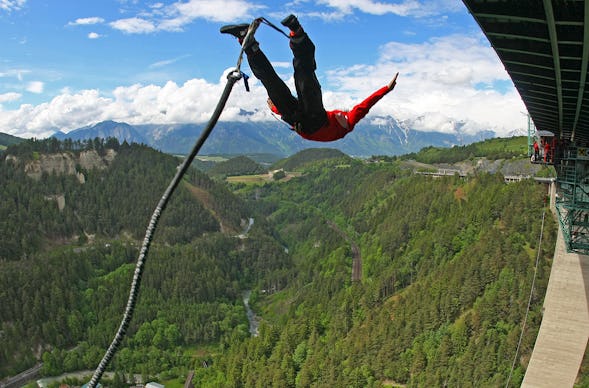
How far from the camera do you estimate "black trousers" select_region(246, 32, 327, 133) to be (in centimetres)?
527

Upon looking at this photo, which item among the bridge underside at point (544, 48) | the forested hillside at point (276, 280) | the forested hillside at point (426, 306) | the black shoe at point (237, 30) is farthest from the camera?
the forested hillside at point (276, 280)

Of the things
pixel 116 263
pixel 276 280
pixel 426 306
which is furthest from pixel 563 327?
pixel 116 263

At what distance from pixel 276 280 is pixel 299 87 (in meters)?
103

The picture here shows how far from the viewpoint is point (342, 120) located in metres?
6.09

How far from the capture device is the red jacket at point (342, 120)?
6.10m

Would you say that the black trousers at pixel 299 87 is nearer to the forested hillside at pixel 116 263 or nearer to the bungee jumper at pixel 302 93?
the bungee jumper at pixel 302 93

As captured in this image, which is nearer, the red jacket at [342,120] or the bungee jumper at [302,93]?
the bungee jumper at [302,93]

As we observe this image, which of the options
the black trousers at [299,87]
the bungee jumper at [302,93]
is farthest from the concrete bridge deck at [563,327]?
the black trousers at [299,87]

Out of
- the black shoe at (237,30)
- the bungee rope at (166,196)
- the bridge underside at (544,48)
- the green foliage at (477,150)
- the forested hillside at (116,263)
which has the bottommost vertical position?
the forested hillside at (116,263)

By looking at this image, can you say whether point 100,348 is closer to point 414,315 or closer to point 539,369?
point 414,315

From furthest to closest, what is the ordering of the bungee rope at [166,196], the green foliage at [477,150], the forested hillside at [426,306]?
1. the green foliage at [477,150]
2. the forested hillside at [426,306]
3. the bungee rope at [166,196]

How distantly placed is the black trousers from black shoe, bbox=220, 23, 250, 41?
0.66 feet

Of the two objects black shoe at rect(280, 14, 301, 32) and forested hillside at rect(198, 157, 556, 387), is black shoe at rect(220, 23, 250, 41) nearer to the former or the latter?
black shoe at rect(280, 14, 301, 32)

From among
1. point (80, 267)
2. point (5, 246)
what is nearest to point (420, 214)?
point (80, 267)
